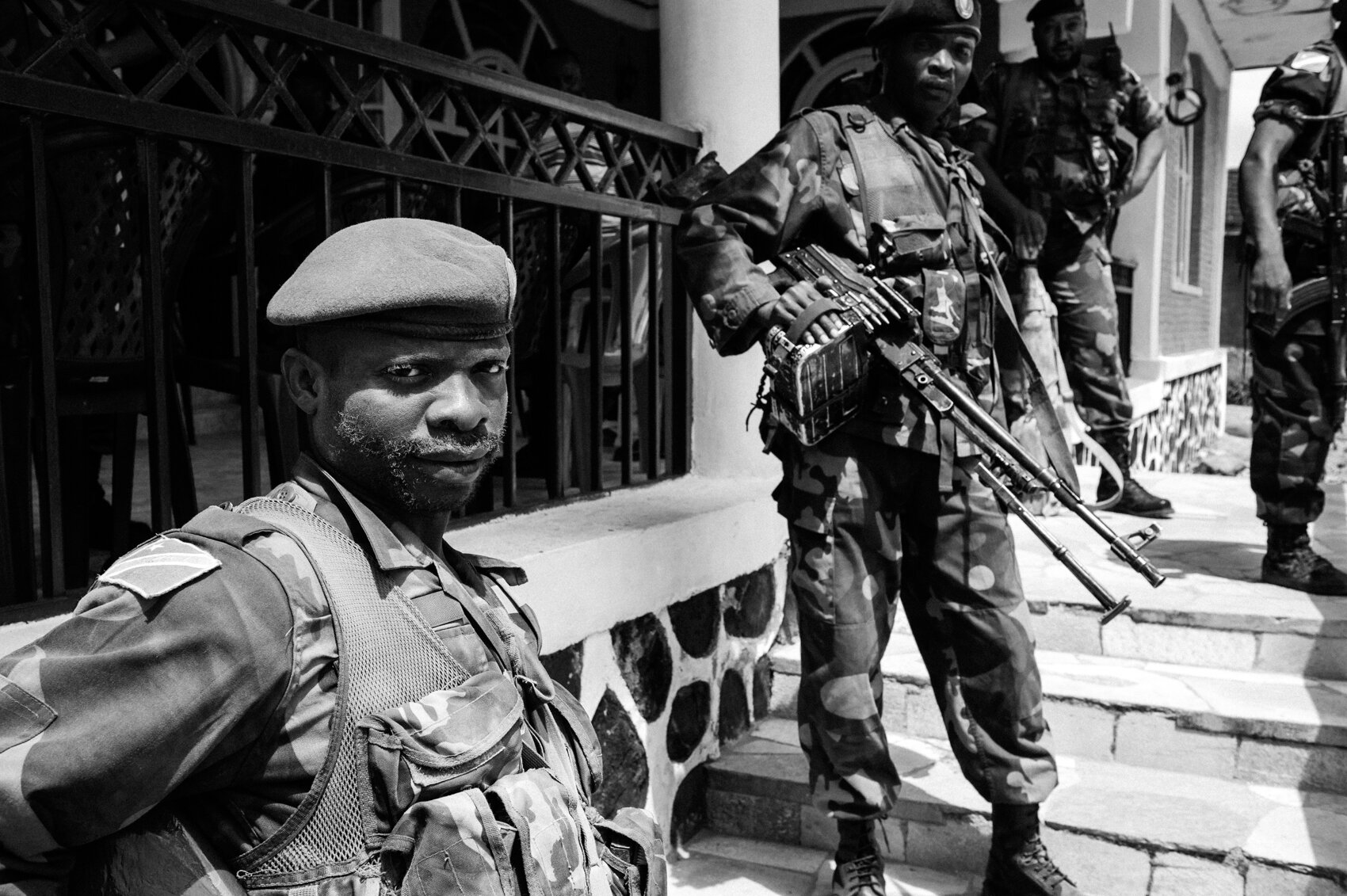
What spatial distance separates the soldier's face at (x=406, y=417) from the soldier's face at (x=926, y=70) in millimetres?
1961

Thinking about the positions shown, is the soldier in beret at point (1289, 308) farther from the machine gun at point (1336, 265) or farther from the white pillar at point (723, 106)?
the white pillar at point (723, 106)

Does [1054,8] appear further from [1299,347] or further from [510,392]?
[510,392]

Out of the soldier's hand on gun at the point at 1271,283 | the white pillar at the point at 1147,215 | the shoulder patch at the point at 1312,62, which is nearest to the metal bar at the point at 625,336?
the soldier's hand on gun at the point at 1271,283

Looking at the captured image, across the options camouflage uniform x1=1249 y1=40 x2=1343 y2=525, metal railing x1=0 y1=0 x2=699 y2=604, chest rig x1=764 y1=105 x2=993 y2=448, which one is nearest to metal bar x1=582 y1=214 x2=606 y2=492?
metal railing x1=0 y1=0 x2=699 y2=604

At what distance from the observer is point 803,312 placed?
2.74m

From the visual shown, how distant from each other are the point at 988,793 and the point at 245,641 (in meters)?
2.21

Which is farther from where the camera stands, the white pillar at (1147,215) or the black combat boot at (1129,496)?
the white pillar at (1147,215)

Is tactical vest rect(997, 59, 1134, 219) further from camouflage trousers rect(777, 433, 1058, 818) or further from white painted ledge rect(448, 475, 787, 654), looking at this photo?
camouflage trousers rect(777, 433, 1058, 818)

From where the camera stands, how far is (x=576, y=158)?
341cm

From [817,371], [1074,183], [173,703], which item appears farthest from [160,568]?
[1074,183]

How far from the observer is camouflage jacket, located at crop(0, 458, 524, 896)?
104 cm

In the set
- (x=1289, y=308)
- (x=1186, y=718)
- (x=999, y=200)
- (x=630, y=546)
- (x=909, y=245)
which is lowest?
(x=1186, y=718)

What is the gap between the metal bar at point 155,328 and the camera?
2188mm

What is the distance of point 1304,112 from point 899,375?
7.60 feet
